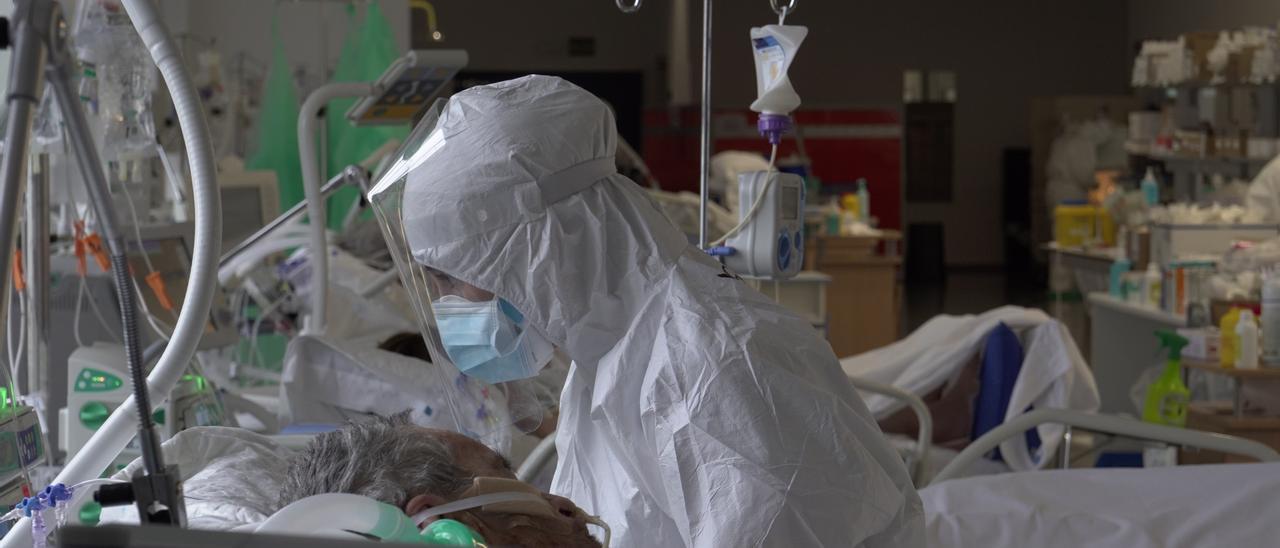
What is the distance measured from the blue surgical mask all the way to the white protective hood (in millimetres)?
1772

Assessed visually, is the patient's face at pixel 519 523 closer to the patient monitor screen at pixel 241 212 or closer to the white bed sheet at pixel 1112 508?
the white bed sheet at pixel 1112 508

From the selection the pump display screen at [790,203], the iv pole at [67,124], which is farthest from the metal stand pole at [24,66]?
the pump display screen at [790,203]

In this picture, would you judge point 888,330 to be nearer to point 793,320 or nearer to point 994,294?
point 994,294

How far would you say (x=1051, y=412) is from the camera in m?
2.61

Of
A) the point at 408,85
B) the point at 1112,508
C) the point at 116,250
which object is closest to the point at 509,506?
the point at 116,250

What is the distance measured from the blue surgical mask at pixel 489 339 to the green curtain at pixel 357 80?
3926 mm

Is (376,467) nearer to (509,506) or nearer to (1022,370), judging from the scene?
(509,506)

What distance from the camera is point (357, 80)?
5902 mm

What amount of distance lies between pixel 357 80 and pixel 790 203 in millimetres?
4019

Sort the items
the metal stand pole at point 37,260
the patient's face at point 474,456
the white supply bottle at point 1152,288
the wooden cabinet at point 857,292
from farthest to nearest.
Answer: the wooden cabinet at point 857,292
the white supply bottle at point 1152,288
the metal stand pole at point 37,260
the patient's face at point 474,456

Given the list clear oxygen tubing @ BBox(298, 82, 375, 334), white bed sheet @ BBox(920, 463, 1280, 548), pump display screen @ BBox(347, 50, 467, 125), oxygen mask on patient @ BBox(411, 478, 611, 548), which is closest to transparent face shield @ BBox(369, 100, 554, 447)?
oxygen mask on patient @ BBox(411, 478, 611, 548)

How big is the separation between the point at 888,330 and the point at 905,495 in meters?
5.82

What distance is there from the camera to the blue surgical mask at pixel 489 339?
1.71 meters

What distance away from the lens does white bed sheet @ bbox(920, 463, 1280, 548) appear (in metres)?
2.20
